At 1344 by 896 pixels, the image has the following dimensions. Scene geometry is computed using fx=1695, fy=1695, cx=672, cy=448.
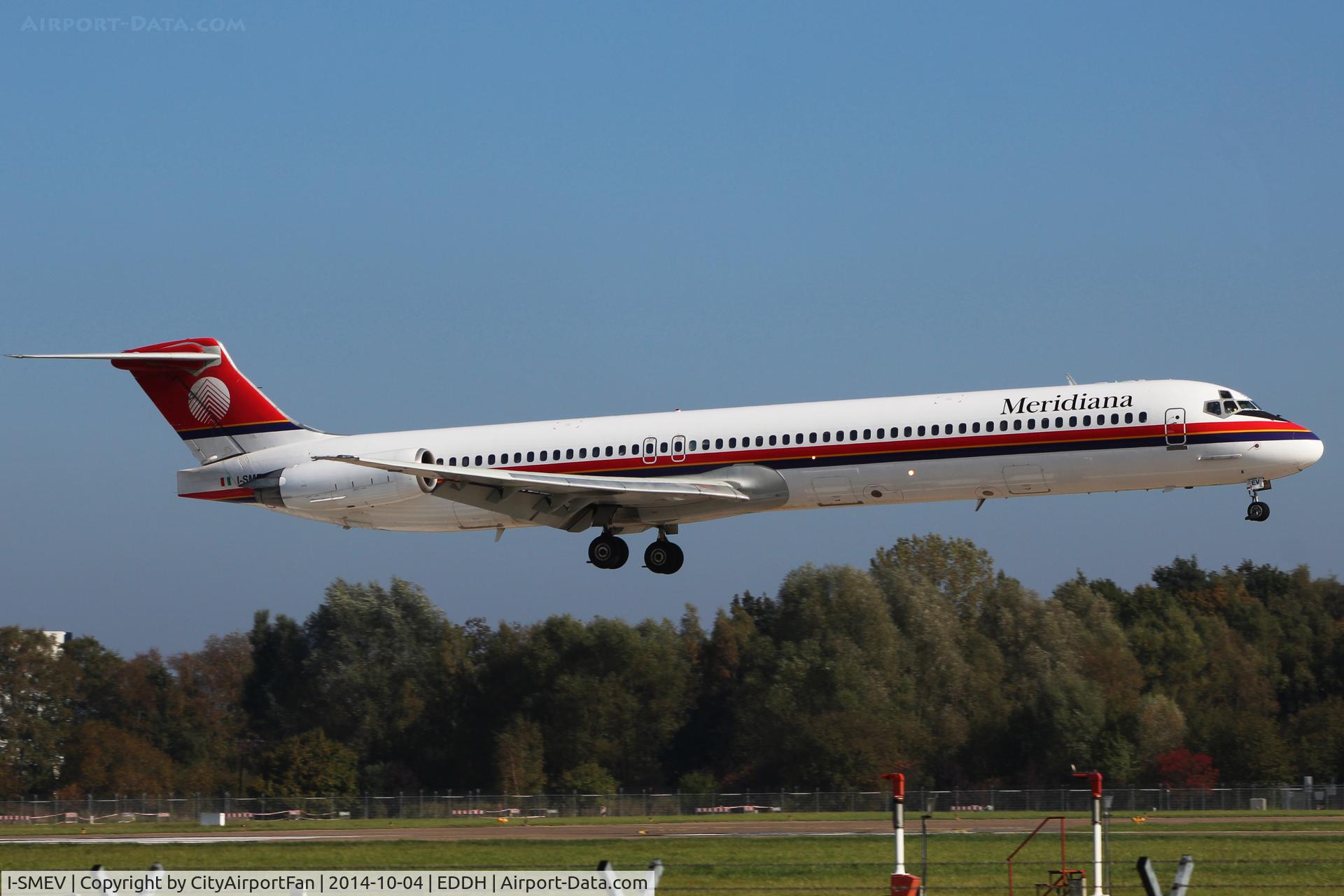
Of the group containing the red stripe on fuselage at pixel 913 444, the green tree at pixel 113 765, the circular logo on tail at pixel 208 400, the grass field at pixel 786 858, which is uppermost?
the circular logo on tail at pixel 208 400

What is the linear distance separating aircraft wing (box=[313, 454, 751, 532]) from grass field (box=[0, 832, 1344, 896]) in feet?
22.5

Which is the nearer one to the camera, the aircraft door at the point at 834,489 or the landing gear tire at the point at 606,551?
the aircraft door at the point at 834,489

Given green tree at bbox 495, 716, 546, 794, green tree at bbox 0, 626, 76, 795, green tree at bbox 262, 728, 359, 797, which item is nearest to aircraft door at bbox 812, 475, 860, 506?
green tree at bbox 495, 716, 546, 794

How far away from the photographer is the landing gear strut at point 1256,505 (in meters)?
31.8

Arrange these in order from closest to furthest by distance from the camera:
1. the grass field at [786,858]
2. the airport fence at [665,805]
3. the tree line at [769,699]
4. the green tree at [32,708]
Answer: the grass field at [786,858] → the airport fence at [665,805] → the tree line at [769,699] → the green tree at [32,708]

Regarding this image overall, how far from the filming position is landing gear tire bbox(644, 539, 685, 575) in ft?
123

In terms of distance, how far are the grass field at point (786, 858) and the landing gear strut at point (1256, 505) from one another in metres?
5.85

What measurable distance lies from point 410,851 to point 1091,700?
34521mm

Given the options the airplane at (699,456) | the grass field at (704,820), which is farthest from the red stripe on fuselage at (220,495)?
the grass field at (704,820)

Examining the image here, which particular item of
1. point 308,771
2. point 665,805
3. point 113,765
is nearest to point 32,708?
point 113,765

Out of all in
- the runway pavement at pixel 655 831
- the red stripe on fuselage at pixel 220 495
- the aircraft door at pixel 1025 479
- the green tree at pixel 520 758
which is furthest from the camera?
the green tree at pixel 520 758

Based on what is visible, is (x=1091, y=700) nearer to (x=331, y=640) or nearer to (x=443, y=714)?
(x=443, y=714)

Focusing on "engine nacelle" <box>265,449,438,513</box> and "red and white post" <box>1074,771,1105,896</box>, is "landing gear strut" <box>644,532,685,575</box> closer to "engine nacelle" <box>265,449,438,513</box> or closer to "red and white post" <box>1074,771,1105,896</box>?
"engine nacelle" <box>265,449,438,513</box>

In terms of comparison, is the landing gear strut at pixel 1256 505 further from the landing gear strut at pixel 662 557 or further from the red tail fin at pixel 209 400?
the red tail fin at pixel 209 400
